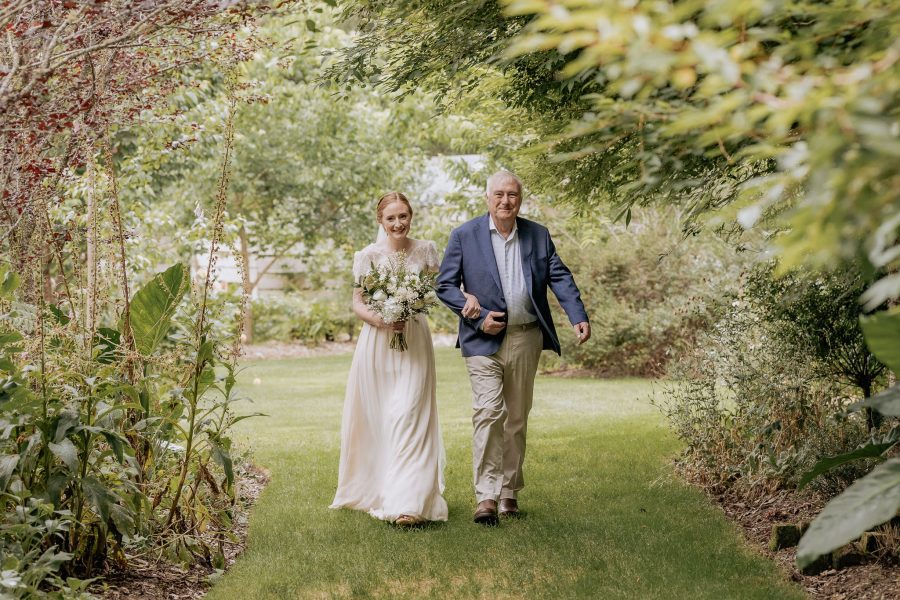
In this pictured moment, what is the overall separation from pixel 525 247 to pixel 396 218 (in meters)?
0.92

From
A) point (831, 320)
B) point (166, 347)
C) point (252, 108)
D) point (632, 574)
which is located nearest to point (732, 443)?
point (831, 320)

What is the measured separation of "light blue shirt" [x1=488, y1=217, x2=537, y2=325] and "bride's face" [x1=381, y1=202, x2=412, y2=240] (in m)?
0.61

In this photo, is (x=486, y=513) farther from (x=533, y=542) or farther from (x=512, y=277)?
(x=512, y=277)

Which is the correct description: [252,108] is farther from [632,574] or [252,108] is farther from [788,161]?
[788,161]

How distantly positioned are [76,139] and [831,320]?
4.58 m

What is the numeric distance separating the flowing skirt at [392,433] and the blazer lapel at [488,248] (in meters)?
0.68

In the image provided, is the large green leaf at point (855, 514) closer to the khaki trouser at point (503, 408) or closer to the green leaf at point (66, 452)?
the green leaf at point (66, 452)

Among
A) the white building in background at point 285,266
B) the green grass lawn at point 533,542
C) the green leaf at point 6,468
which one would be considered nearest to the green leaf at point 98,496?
the green leaf at point 6,468

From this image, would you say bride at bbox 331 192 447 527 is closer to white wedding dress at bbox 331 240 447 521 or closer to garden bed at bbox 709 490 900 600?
white wedding dress at bbox 331 240 447 521

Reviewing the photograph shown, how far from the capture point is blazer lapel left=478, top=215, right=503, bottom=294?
21.7 ft

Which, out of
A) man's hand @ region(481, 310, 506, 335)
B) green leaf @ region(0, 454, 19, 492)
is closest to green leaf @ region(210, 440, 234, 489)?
green leaf @ region(0, 454, 19, 492)

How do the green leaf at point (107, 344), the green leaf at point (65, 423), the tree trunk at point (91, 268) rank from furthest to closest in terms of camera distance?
the green leaf at point (107, 344)
the tree trunk at point (91, 268)
the green leaf at point (65, 423)

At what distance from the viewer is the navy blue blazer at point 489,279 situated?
6.55m

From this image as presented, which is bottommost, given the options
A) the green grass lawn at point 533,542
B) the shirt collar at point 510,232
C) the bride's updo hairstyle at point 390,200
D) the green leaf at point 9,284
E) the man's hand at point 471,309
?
the green grass lawn at point 533,542
